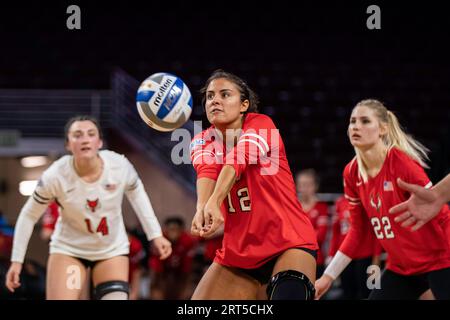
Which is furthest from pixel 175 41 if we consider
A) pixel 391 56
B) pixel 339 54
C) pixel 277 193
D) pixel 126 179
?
pixel 277 193

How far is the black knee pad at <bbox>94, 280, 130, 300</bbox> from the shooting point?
4.84 metres

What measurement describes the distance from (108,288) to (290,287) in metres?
1.78

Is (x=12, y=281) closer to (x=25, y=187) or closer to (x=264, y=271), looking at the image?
(x=264, y=271)

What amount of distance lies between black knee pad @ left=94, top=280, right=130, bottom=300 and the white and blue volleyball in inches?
45.2

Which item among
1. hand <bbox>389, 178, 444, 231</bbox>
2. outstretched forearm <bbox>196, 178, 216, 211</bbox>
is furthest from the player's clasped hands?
hand <bbox>389, 178, 444, 231</bbox>

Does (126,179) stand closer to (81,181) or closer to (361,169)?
(81,181)

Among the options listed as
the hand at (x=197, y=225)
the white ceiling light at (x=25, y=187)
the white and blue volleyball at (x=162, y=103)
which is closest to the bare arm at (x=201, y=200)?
the hand at (x=197, y=225)

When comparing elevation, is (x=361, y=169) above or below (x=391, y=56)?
below

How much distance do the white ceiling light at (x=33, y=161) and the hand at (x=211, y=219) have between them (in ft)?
30.8

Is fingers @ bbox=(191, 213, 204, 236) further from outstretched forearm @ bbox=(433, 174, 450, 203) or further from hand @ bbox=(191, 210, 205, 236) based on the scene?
outstretched forearm @ bbox=(433, 174, 450, 203)

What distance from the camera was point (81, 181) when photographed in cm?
500

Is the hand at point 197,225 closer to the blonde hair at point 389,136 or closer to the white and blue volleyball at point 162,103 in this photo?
the white and blue volleyball at point 162,103

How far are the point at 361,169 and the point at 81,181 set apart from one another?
1899mm

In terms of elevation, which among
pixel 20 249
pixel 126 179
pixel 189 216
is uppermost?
pixel 126 179
